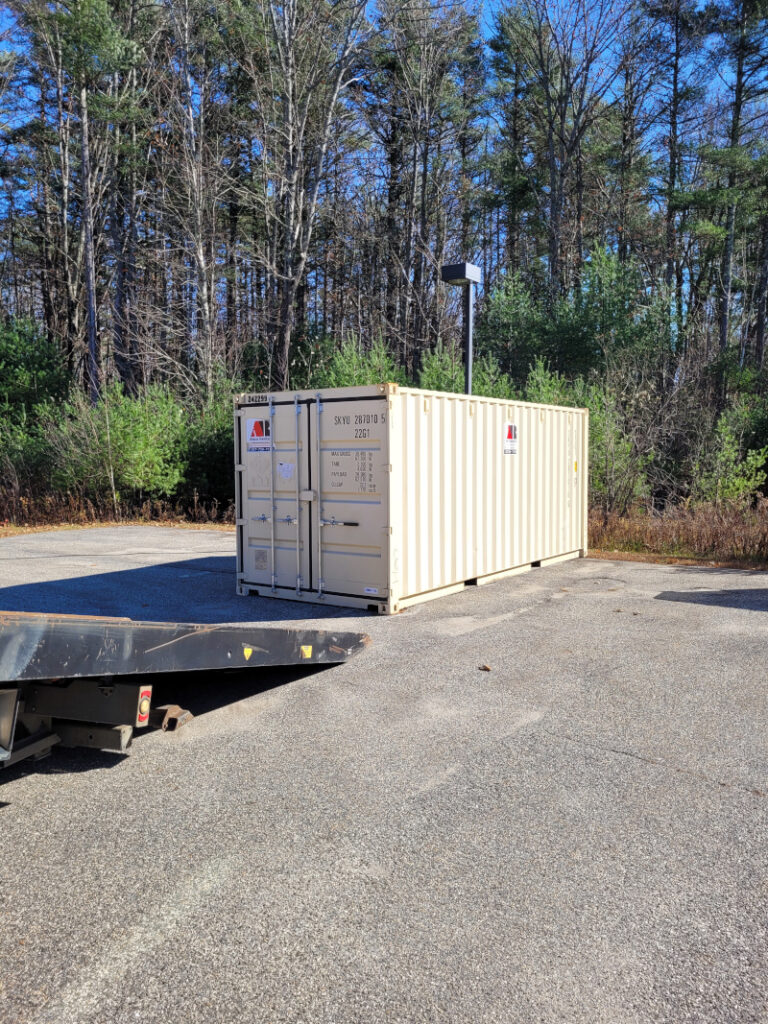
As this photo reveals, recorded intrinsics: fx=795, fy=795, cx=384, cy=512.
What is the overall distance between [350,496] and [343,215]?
25.5m

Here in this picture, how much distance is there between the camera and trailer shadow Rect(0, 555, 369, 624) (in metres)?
8.59

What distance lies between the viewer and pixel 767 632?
24.6 ft

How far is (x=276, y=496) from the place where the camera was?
9.29 m

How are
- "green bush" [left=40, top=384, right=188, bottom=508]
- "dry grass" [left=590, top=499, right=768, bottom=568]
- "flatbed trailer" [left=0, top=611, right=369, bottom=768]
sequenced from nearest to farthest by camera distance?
1. "flatbed trailer" [left=0, top=611, right=369, bottom=768]
2. "dry grass" [left=590, top=499, right=768, bottom=568]
3. "green bush" [left=40, top=384, right=188, bottom=508]

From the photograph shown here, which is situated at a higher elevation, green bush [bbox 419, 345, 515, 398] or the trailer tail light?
green bush [bbox 419, 345, 515, 398]

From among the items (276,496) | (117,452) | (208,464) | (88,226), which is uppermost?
(88,226)

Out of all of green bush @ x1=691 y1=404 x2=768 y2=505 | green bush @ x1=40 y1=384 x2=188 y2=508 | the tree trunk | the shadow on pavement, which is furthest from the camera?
the tree trunk

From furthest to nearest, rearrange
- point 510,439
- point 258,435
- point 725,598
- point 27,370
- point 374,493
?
1. point 27,370
2. point 510,439
3. point 258,435
4. point 725,598
5. point 374,493

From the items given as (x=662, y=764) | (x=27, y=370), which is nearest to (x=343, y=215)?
(x=27, y=370)

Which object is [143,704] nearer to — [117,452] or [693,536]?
[693,536]

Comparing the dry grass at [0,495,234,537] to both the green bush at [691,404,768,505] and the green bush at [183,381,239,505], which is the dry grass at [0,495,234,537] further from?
the green bush at [691,404,768,505]

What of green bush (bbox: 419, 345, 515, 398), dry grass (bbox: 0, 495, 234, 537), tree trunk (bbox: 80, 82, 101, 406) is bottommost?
dry grass (bbox: 0, 495, 234, 537)

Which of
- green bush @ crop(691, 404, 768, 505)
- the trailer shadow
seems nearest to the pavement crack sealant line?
the trailer shadow

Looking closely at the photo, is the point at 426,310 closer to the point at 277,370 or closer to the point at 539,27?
the point at 277,370
